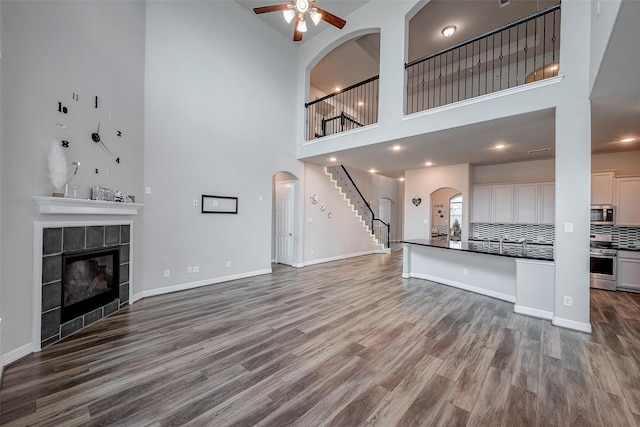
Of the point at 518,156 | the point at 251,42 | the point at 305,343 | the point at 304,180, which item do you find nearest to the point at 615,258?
the point at 518,156

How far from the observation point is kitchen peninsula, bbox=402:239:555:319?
3.76 meters

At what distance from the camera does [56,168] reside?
285 centimetres

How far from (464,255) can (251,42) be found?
6.56 metres

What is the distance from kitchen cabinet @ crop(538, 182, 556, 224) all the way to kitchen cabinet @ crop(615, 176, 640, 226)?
103cm

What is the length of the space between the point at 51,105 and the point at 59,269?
1.87 m

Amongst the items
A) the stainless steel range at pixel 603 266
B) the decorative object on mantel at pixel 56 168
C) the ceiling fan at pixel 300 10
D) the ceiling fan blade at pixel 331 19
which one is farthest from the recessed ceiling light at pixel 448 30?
the decorative object on mantel at pixel 56 168

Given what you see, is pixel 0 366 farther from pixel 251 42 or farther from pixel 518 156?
pixel 518 156

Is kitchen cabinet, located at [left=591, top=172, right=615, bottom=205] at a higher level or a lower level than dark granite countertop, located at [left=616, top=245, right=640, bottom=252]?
higher

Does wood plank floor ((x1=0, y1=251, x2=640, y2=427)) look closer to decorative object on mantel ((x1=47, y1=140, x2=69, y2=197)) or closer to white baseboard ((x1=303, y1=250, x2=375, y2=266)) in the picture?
decorative object on mantel ((x1=47, y1=140, x2=69, y2=197))

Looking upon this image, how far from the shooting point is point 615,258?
5.04m

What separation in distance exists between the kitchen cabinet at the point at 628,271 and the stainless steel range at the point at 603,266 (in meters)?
0.07

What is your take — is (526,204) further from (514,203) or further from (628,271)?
(628,271)

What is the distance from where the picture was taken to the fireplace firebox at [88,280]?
311cm

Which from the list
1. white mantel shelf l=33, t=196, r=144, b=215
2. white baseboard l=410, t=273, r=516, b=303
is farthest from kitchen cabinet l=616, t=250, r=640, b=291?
white mantel shelf l=33, t=196, r=144, b=215
